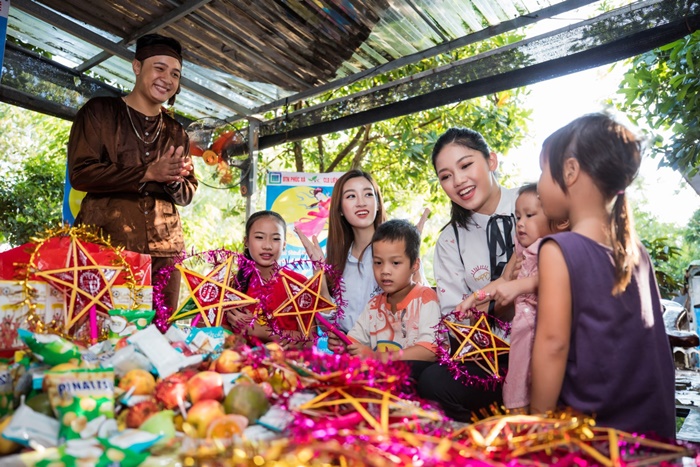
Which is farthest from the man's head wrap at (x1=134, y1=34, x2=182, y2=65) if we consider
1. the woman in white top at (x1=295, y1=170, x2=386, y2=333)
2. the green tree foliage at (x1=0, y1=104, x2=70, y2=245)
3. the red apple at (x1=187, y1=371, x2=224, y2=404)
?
the green tree foliage at (x1=0, y1=104, x2=70, y2=245)

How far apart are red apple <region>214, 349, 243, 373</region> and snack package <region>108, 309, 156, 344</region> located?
1.58ft

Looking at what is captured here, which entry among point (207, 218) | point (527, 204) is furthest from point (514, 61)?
point (207, 218)

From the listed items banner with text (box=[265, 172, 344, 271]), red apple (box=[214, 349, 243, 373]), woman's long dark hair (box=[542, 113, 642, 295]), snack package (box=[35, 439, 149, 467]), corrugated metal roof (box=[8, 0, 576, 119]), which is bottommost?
snack package (box=[35, 439, 149, 467])

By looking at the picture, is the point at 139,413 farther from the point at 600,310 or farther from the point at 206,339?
the point at 600,310

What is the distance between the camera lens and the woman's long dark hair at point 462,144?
2.43m

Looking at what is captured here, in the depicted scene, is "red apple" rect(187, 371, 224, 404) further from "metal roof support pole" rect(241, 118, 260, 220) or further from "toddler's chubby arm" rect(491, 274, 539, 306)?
"metal roof support pole" rect(241, 118, 260, 220)

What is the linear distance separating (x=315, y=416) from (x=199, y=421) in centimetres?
22

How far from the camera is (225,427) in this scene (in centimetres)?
96

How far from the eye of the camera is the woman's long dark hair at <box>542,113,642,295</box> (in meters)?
1.35

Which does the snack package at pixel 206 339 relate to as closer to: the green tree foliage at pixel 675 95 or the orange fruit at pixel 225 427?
the orange fruit at pixel 225 427

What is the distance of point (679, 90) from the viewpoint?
3363 millimetres

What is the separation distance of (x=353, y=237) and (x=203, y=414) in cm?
226

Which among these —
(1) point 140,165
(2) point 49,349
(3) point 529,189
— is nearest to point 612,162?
(3) point 529,189

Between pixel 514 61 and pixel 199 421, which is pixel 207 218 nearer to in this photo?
pixel 514 61
